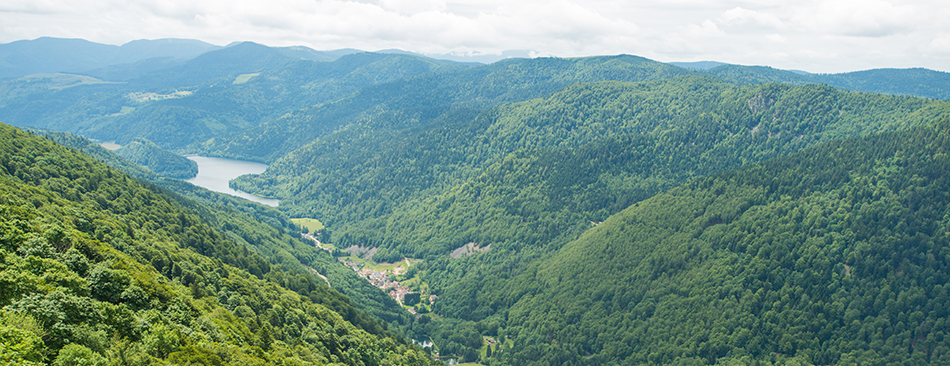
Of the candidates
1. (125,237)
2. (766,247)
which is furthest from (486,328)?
(125,237)

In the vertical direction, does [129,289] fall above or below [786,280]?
above

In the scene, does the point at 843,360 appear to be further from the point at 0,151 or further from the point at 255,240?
the point at 0,151

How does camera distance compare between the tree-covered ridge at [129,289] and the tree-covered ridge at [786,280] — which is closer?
the tree-covered ridge at [129,289]

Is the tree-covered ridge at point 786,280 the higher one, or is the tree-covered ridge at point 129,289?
the tree-covered ridge at point 129,289

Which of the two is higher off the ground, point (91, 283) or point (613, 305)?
point (91, 283)

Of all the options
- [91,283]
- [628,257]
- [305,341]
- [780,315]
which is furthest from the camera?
[628,257]
